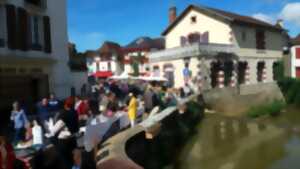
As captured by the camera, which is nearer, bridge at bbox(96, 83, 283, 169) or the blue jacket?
bridge at bbox(96, 83, 283, 169)

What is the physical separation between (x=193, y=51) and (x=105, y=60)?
94.0 ft

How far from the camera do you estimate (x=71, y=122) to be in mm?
9258

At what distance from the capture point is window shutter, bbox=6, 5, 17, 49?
18781mm

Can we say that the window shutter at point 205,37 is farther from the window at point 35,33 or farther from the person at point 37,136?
the person at point 37,136

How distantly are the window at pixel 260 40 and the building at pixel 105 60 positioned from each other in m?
22.1

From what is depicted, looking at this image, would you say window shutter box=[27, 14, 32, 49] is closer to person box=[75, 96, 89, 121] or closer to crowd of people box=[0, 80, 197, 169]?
crowd of people box=[0, 80, 197, 169]

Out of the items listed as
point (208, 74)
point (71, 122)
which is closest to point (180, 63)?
point (208, 74)

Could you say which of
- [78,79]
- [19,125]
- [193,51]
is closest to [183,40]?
[193,51]

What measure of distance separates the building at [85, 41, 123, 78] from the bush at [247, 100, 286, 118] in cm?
3039

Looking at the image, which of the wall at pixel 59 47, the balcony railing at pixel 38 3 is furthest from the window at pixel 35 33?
the wall at pixel 59 47

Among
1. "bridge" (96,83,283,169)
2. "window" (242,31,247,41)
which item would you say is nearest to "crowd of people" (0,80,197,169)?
"bridge" (96,83,283,169)

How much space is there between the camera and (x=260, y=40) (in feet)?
131

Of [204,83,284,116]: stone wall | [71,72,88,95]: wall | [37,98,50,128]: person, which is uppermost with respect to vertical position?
[71,72,88,95]: wall

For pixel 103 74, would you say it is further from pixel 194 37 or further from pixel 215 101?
pixel 215 101
